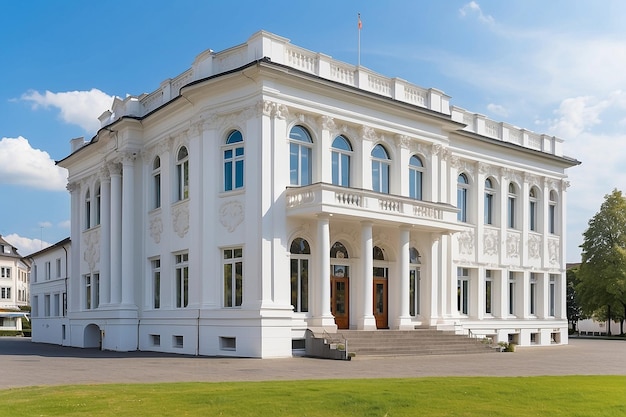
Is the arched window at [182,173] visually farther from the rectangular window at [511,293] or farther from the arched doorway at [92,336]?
the rectangular window at [511,293]

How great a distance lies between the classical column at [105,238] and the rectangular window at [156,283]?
374cm

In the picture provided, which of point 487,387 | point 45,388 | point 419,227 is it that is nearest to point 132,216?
point 419,227

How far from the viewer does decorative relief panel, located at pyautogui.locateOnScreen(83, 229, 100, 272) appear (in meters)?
39.3

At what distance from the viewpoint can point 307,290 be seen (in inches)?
1137

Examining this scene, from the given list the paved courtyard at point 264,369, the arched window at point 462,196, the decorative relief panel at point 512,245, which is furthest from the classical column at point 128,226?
the decorative relief panel at point 512,245

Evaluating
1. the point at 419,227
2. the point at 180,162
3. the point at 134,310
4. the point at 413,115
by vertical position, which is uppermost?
the point at 413,115

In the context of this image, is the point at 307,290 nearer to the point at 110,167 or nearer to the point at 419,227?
the point at 419,227

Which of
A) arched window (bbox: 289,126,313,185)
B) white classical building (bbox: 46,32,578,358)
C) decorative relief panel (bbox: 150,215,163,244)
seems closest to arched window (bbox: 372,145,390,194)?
white classical building (bbox: 46,32,578,358)

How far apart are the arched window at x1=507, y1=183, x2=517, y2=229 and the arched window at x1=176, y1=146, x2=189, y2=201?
61.5 feet

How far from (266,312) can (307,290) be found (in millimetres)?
3013

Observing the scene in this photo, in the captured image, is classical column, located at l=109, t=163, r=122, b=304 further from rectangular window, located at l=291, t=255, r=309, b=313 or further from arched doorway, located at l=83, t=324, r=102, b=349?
rectangular window, located at l=291, t=255, r=309, b=313

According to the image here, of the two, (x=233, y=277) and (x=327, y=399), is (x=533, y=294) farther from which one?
(x=327, y=399)

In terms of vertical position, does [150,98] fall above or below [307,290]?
above

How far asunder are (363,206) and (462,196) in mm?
11029
